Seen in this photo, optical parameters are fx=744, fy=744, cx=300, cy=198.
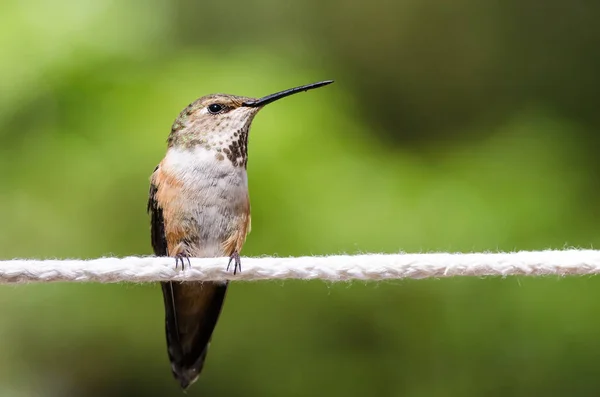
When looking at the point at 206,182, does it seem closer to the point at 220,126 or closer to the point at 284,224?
the point at 220,126

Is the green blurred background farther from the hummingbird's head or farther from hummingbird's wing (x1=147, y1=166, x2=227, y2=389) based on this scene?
the hummingbird's head

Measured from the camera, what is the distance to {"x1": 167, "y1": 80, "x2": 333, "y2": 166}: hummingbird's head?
45.3 inches

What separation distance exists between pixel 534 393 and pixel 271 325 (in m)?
0.68

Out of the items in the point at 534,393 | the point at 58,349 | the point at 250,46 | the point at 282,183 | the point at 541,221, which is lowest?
the point at 534,393

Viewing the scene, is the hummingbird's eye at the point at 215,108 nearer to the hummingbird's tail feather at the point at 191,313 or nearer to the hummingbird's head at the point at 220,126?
the hummingbird's head at the point at 220,126

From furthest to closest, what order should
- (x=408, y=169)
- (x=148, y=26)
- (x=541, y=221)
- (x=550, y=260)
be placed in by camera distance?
(x=148, y=26) < (x=408, y=169) < (x=541, y=221) < (x=550, y=260)

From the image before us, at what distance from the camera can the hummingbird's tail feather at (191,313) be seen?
1280 millimetres

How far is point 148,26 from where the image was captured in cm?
223

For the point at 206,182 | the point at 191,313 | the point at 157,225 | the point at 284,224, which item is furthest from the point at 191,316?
the point at 284,224

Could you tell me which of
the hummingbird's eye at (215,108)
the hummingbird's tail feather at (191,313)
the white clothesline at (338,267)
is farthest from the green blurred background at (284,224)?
the white clothesline at (338,267)

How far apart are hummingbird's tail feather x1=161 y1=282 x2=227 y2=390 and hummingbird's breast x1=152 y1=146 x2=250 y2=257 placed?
14cm

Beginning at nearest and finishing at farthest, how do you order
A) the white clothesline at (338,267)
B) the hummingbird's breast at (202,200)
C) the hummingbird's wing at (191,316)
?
the white clothesline at (338,267) → the hummingbird's breast at (202,200) → the hummingbird's wing at (191,316)

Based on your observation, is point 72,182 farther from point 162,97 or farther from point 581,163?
point 581,163

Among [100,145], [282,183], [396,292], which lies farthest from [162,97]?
[396,292]
